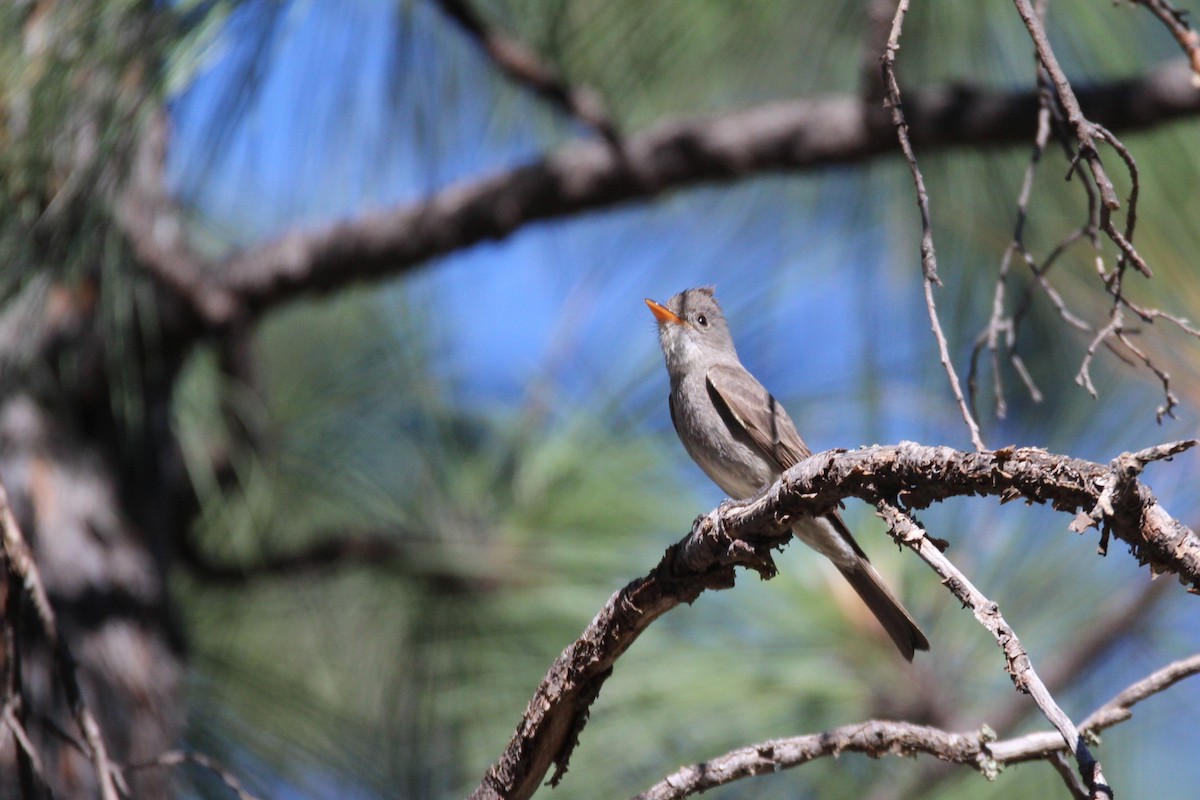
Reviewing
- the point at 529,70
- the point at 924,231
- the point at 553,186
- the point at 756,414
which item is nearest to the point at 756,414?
the point at 756,414

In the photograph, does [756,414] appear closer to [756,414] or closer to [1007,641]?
[756,414]

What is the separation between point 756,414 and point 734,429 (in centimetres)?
11

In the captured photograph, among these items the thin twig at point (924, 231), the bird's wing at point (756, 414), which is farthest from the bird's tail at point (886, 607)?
the thin twig at point (924, 231)

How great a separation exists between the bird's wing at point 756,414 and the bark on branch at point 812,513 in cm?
131

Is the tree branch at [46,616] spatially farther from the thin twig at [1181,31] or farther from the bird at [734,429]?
the thin twig at [1181,31]

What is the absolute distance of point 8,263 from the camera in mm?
2477

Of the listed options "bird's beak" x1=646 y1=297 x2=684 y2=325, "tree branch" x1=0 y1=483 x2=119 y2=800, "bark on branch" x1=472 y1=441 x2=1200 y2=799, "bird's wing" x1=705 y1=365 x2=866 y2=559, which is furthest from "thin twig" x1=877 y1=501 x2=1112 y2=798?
"bird's beak" x1=646 y1=297 x2=684 y2=325

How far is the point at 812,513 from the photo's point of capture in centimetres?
172

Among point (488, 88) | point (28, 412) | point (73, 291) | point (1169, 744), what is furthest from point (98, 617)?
point (1169, 744)

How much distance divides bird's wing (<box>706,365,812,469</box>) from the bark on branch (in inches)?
51.6

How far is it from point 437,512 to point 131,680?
1139mm

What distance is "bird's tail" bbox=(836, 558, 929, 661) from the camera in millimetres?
2971

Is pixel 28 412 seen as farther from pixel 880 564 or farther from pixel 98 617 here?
pixel 880 564

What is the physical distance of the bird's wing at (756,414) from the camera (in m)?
3.33
